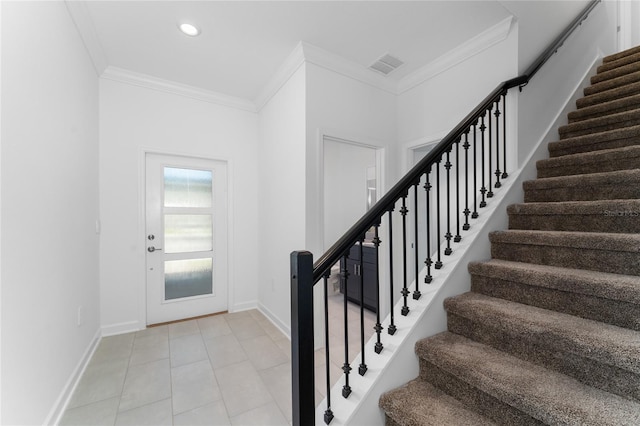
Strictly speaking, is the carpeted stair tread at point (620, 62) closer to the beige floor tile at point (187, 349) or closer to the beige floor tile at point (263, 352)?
the beige floor tile at point (263, 352)

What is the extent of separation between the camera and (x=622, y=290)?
118 centimetres

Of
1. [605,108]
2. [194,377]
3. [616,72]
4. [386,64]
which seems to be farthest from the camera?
[386,64]

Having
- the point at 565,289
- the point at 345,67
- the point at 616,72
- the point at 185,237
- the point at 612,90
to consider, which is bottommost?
the point at 565,289

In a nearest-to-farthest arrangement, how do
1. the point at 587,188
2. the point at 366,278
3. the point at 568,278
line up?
the point at 568,278
the point at 587,188
the point at 366,278

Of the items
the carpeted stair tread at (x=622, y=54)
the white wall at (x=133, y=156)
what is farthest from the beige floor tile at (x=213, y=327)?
the carpeted stair tread at (x=622, y=54)

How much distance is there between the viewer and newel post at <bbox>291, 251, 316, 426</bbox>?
1098 millimetres

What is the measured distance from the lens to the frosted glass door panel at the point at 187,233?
3.31 metres

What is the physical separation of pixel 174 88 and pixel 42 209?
222cm

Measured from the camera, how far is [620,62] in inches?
118

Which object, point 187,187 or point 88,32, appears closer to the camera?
point 88,32

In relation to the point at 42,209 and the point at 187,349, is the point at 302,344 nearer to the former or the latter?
the point at 42,209

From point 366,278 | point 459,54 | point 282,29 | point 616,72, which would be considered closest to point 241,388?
point 366,278

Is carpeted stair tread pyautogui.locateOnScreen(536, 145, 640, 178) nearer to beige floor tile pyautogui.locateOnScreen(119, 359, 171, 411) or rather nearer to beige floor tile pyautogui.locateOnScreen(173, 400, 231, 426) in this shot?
beige floor tile pyautogui.locateOnScreen(173, 400, 231, 426)

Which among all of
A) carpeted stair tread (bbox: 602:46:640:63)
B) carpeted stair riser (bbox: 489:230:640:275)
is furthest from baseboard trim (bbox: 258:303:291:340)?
carpeted stair tread (bbox: 602:46:640:63)
